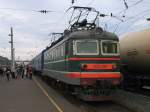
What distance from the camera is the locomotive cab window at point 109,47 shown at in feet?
53.9

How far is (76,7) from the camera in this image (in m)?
19.4

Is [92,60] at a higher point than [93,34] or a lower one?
lower

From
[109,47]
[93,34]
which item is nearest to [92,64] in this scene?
[109,47]

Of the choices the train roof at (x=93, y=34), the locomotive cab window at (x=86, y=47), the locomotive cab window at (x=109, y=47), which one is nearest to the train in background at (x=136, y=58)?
the locomotive cab window at (x=109, y=47)

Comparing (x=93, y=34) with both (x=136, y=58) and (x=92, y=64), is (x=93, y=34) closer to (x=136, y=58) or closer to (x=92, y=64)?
(x=92, y=64)

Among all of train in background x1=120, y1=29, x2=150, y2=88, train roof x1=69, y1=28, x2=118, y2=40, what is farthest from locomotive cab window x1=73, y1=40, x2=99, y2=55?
train in background x1=120, y1=29, x2=150, y2=88

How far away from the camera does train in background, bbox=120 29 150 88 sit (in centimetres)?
1891

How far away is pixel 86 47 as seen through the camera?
1636 cm

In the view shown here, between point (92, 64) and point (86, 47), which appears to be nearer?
point (92, 64)

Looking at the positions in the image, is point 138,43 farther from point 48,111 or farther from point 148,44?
point 48,111

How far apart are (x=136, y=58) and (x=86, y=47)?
15.2ft

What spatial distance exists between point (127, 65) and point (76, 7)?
5020 millimetres

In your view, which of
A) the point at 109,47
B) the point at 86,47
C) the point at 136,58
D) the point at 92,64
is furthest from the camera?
the point at 136,58

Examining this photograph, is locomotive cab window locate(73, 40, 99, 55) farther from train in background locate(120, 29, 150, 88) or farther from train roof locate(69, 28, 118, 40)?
train in background locate(120, 29, 150, 88)
